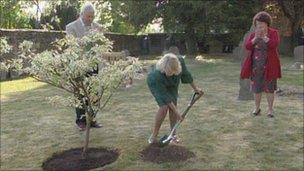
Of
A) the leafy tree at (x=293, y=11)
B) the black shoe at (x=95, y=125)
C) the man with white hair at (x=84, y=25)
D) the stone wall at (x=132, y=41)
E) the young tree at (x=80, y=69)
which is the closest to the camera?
the young tree at (x=80, y=69)

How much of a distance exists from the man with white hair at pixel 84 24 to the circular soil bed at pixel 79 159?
1.86 meters

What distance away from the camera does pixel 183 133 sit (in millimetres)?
8062

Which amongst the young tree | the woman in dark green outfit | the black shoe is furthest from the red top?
the black shoe

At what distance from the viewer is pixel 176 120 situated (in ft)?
24.2

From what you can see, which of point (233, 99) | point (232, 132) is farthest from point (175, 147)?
point (233, 99)

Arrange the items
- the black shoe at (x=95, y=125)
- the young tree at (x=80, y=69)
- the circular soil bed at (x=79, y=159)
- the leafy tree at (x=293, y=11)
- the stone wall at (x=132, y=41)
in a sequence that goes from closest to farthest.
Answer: the young tree at (x=80, y=69) < the circular soil bed at (x=79, y=159) < the black shoe at (x=95, y=125) < the stone wall at (x=132, y=41) < the leafy tree at (x=293, y=11)

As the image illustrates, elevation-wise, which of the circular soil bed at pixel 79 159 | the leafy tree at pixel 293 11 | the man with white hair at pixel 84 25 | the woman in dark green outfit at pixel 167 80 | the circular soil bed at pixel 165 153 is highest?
the leafy tree at pixel 293 11

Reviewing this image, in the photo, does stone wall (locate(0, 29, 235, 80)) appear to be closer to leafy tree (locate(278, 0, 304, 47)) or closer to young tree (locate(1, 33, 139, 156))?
leafy tree (locate(278, 0, 304, 47))

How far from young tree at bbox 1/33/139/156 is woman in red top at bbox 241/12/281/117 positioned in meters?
2.47

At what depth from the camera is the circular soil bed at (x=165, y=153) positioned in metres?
6.73

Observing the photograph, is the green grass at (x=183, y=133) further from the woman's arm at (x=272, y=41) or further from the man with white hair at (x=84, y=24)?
the man with white hair at (x=84, y=24)

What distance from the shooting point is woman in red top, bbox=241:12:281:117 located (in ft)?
27.3

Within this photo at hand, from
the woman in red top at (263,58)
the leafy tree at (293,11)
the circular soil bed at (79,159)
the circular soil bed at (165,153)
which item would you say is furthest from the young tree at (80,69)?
the leafy tree at (293,11)

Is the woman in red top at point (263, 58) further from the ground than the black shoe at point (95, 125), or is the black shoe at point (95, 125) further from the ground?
the woman in red top at point (263, 58)
